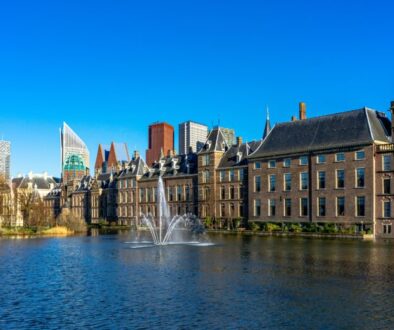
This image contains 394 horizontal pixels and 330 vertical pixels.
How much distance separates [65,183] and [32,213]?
69.1m

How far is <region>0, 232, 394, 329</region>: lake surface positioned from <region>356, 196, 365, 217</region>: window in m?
25.8

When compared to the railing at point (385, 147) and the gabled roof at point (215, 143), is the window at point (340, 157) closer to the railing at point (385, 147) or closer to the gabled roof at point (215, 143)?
the railing at point (385, 147)

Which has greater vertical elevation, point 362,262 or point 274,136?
point 274,136

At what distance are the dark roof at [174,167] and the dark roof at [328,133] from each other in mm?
21854

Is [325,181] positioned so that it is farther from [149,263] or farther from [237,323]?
[237,323]

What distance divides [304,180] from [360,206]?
1007 centimetres

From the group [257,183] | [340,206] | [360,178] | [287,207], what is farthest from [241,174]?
[360,178]

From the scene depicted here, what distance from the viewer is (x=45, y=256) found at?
43906 millimetres

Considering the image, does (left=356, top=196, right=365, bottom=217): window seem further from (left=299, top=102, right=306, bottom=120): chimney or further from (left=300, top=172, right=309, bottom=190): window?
(left=299, top=102, right=306, bottom=120): chimney

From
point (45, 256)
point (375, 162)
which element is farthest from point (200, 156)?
point (45, 256)

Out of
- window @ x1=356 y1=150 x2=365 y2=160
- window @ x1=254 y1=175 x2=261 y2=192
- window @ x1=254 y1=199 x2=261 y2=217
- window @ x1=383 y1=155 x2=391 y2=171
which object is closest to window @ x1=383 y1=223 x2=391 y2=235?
window @ x1=383 y1=155 x2=391 y2=171

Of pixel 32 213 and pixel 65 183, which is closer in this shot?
pixel 32 213

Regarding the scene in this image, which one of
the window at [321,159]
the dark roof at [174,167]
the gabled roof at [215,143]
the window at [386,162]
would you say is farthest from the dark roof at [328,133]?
the dark roof at [174,167]

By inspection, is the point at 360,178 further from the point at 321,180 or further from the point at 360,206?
the point at 321,180
